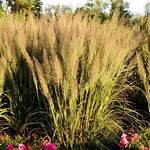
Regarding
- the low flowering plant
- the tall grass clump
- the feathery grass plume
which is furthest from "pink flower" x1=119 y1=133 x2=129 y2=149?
the feathery grass plume

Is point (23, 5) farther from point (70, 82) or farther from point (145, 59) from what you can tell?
point (70, 82)

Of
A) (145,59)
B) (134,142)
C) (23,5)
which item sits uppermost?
(145,59)

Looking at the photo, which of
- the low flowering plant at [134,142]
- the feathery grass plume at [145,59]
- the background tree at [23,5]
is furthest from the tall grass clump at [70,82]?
the background tree at [23,5]

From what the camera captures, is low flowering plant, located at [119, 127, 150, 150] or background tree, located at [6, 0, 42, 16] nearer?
low flowering plant, located at [119, 127, 150, 150]

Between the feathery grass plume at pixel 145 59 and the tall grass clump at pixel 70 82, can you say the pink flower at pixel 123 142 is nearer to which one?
the tall grass clump at pixel 70 82

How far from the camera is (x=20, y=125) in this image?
5277 millimetres

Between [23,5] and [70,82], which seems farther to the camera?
[23,5]

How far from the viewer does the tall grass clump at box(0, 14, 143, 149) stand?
458 cm

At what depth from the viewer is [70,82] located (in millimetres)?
4539

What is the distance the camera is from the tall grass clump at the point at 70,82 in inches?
180

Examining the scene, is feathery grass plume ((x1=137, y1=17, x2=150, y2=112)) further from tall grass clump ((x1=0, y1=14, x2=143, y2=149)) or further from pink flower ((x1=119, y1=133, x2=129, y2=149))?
pink flower ((x1=119, y1=133, x2=129, y2=149))

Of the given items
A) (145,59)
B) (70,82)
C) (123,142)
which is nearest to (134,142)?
(123,142)

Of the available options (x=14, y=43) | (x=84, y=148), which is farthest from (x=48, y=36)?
(x=84, y=148)

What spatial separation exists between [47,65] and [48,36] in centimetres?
86
